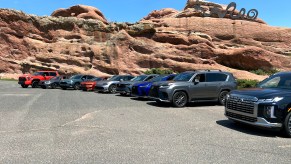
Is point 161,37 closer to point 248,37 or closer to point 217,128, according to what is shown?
point 248,37

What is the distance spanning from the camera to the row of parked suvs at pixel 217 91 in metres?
7.58

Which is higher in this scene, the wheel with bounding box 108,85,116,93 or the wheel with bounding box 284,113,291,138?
the wheel with bounding box 108,85,116,93

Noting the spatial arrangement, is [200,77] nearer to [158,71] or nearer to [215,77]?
[215,77]

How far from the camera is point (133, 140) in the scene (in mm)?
6879

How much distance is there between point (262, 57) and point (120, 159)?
44.2m

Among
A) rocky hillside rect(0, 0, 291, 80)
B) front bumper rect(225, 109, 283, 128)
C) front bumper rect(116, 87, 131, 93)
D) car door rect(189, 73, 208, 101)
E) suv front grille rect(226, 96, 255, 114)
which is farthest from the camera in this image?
rocky hillside rect(0, 0, 291, 80)

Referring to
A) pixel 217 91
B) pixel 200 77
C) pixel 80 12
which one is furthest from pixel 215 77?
pixel 80 12

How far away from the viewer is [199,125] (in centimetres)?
889

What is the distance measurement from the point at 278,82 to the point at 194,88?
17.1 feet

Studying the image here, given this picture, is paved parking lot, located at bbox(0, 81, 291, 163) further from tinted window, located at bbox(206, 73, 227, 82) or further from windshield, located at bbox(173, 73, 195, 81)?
tinted window, located at bbox(206, 73, 227, 82)

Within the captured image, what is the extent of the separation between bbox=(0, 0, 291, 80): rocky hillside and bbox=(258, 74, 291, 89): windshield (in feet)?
104

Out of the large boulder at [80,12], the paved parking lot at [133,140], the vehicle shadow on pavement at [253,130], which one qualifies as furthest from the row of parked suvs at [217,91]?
the large boulder at [80,12]

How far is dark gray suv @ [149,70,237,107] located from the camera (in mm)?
13516

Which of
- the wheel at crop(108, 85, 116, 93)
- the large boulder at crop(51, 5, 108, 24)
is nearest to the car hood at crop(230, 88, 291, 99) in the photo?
the wheel at crop(108, 85, 116, 93)
